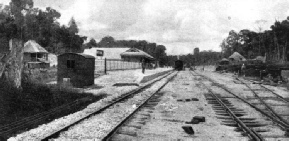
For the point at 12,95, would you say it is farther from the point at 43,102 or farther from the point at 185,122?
the point at 185,122

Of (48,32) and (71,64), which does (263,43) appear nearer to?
(48,32)

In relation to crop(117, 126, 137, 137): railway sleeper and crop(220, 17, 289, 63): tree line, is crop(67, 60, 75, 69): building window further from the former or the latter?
crop(220, 17, 289, 63): tree line

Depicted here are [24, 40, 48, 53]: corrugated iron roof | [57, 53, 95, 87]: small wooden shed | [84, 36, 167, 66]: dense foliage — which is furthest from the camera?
[84, 36, 167, 66]: dense foliage

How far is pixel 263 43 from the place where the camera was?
8794cm

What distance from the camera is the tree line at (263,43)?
7331 centimetres

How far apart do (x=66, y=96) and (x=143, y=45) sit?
119m

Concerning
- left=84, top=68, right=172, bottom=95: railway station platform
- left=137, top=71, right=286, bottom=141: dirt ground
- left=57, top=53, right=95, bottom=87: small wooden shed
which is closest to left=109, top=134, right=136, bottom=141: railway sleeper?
left=137, top=71, right=286, bottom=141: dirt ground

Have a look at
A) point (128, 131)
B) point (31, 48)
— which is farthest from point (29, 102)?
point (31, 48)

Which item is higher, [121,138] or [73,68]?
[73,68]

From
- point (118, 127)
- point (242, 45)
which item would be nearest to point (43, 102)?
point (118, 127)

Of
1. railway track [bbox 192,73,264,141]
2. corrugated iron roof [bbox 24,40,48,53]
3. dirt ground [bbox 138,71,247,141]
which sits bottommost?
dirt ground [bbox 138,71,247,141]

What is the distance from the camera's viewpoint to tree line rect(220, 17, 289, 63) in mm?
73312

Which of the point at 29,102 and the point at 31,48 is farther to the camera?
the point at 31,48

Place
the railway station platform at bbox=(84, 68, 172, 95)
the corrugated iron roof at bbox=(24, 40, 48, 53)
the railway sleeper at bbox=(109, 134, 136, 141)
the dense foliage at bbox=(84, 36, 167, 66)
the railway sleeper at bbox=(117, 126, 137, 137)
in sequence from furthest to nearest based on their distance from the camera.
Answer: the dense foliage at bbox=(84, 36, 167, 66)
the corrugated iron roof at bbox=(24, 40, 48, 53)
the railway station platform at bbox=(84, 68, 172, 95)
the railway sleeper at bbox=(117, 126, 137, 137)
the railway sleeper at bbox=(109, 134, 136, 141)
